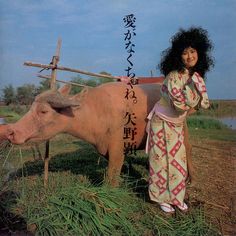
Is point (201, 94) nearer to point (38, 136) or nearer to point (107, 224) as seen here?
point (107, 224)

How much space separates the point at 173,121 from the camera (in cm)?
374

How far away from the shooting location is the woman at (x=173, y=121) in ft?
11.9

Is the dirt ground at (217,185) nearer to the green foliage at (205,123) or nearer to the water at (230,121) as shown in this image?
the water at (230,121)

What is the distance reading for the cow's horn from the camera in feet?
13.3

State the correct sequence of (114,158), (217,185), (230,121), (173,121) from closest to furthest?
1. (173,121)
2. (114,158)
3. (217,185)
4. (230,121)

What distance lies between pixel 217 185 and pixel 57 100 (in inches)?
105

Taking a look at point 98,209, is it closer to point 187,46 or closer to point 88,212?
point 88,212

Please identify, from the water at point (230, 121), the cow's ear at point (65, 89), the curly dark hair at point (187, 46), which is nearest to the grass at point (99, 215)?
the cow's ear at point (65, 89)

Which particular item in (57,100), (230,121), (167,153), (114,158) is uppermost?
(57,100)

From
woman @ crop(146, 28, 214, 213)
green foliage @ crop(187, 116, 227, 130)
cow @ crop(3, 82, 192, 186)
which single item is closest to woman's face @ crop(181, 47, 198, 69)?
woman @ crop(146, 28, 214, 213)

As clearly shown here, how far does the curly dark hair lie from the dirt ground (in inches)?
62.8

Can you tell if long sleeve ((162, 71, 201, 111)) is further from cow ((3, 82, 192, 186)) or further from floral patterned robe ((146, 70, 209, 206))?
cow ((3, 82, 192, 186))

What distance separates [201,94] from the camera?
3316 mm

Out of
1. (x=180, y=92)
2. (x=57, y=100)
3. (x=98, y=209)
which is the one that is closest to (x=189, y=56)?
(x=180, y=92)
